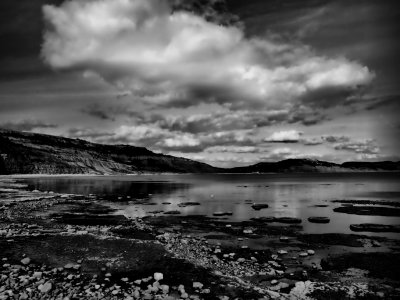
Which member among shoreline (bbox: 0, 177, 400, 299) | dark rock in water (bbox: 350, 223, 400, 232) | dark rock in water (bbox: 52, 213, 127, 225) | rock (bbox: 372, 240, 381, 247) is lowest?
dark rock in water (bbox: 52, 213, 127, 225)

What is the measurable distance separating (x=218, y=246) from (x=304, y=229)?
37.8 ft

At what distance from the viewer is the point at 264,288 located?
14.3 m

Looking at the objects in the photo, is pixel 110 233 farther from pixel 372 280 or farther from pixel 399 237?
pixel 399 237

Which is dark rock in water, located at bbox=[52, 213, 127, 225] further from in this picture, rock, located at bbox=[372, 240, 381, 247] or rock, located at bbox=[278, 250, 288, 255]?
rock, located at bbox=[372, 240, 381, 247]

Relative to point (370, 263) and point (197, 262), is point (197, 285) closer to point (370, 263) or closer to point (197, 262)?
point (197, 262)

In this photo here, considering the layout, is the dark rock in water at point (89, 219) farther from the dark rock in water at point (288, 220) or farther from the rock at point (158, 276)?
the rock at point (158, 276)

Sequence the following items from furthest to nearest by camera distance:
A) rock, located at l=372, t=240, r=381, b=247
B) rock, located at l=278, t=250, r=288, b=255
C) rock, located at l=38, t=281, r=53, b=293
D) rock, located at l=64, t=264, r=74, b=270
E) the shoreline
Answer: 1. rock, located at l=372, t=240, r=381, b=247
2. rock, located at l=278, t=250, r=288, b=255
3. rock, located at l=64, t=264, r=74, b=270
4. the shoreline
5. rock, located at l=38, t=281, r=53, b=293

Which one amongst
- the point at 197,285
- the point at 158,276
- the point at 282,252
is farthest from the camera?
the point at 282,252

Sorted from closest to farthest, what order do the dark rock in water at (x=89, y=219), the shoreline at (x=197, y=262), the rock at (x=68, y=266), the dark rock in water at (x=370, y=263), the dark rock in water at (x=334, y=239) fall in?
the shoreline at (x=197, y=262) < the rock at (x=68, y=266) < the dark rock in water at (x=370, y=263) < the dark rock in water at (x=334, y=239) < the dark rock in water at (x=89, y=219)

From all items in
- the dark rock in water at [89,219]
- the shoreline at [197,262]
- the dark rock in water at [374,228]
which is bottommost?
the dark rock in water at [89,219]

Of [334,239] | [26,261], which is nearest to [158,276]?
[26,261]

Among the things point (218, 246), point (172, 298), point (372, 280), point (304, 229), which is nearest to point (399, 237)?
point (304, 229)

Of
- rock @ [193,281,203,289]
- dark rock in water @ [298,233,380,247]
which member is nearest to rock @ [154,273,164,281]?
rock @ [193,281,203,289]

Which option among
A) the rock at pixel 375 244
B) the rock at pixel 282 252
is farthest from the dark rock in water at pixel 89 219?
the rock at pixel 375 244
